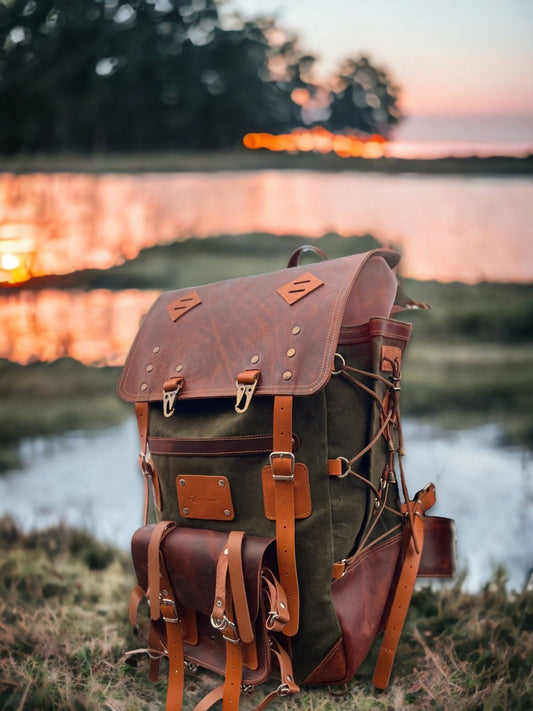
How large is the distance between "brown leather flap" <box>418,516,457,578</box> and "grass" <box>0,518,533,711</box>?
194 mm

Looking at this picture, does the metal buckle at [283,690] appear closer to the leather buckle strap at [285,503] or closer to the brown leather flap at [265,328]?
the leather buckle strap at [285,503]

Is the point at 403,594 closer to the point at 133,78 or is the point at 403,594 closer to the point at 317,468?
the point at 317,468

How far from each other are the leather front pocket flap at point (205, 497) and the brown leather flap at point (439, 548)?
0.63 m

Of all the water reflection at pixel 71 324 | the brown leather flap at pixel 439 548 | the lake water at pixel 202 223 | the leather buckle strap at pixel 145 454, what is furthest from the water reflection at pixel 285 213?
the leather buckle strap at pixel 145 454

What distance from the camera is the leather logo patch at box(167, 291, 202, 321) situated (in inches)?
73.3

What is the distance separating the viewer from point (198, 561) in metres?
1.59

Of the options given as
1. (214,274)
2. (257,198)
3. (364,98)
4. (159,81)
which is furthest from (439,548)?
(159,81)

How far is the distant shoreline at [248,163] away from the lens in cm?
245

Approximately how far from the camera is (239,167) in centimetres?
272

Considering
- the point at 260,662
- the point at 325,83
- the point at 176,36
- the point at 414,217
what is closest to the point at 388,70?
the point at 325,83

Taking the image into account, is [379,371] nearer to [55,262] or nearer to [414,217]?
[414,217]

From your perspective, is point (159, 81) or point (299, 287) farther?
point (159, 81)

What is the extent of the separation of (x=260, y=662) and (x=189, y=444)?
21.2 inches

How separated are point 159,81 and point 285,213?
2.46ft
